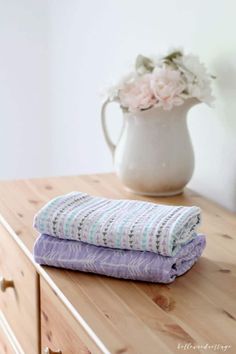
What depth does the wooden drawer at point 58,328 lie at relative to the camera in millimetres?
850

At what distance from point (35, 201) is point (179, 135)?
1.16ft

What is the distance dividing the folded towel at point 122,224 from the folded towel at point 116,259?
0.01m

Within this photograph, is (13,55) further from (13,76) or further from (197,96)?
Result: (197,96)

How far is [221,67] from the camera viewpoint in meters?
1.35

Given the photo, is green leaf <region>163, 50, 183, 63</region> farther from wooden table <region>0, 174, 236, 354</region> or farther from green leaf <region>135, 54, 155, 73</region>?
wooden table <region>0, 174, 236, 354</region>

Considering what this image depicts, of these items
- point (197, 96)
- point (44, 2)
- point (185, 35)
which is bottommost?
point (197, 96)

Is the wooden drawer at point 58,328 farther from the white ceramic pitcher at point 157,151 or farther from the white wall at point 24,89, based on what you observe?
the white wall at point 24,89

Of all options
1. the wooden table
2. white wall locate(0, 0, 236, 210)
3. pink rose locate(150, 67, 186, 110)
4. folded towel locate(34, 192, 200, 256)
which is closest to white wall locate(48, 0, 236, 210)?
white wall locate(0, 0, 236, 210)

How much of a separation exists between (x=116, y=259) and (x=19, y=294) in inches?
12.9

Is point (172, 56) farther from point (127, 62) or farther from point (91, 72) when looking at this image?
point (91, 72)

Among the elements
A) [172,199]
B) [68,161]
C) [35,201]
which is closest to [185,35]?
[172,199]

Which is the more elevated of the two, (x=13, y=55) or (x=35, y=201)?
(x=13, y=55)

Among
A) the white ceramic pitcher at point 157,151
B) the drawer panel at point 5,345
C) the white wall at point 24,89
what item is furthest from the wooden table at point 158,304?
the white wall at point 24,89

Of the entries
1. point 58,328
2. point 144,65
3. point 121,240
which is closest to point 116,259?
point 121,240
